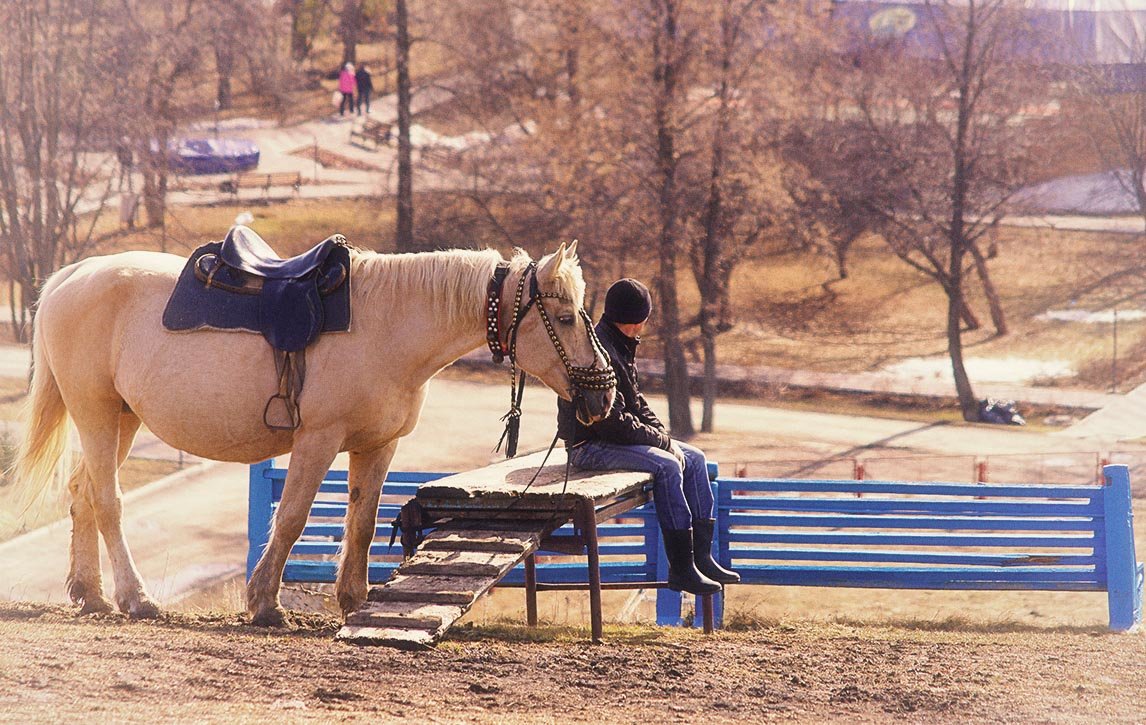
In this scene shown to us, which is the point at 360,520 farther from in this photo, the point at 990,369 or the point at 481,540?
the point at 990,369

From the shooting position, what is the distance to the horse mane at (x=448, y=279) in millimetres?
6746

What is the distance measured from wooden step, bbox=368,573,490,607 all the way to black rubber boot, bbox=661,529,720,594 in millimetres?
1625

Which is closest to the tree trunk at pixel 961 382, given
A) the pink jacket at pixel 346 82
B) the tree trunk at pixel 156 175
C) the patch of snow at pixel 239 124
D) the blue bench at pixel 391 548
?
the tree trunk at pixel 156 175

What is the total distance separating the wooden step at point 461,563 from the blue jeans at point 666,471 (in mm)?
1278

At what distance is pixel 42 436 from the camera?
8008mm

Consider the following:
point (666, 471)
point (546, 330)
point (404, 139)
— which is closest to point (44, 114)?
point (404, 139)

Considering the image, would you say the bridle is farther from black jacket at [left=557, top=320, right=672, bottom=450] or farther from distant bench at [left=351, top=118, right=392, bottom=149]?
distant bench at [left=351, top=118, right=392, bottom=149]

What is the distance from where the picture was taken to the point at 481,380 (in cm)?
3034

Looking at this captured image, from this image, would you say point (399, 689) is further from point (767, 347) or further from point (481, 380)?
point (767, 347)

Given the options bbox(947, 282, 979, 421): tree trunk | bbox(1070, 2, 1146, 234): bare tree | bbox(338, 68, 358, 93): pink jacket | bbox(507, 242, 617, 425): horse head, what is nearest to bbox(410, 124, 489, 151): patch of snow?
bbox(338, 68, 358, 93): pink jacket

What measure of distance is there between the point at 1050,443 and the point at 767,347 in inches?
411

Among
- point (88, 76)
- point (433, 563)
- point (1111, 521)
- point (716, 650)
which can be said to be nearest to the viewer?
point (433, 563)

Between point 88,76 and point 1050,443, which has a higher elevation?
point 88,76

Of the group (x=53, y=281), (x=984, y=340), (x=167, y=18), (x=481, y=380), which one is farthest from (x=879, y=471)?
(x=167, y=18)
